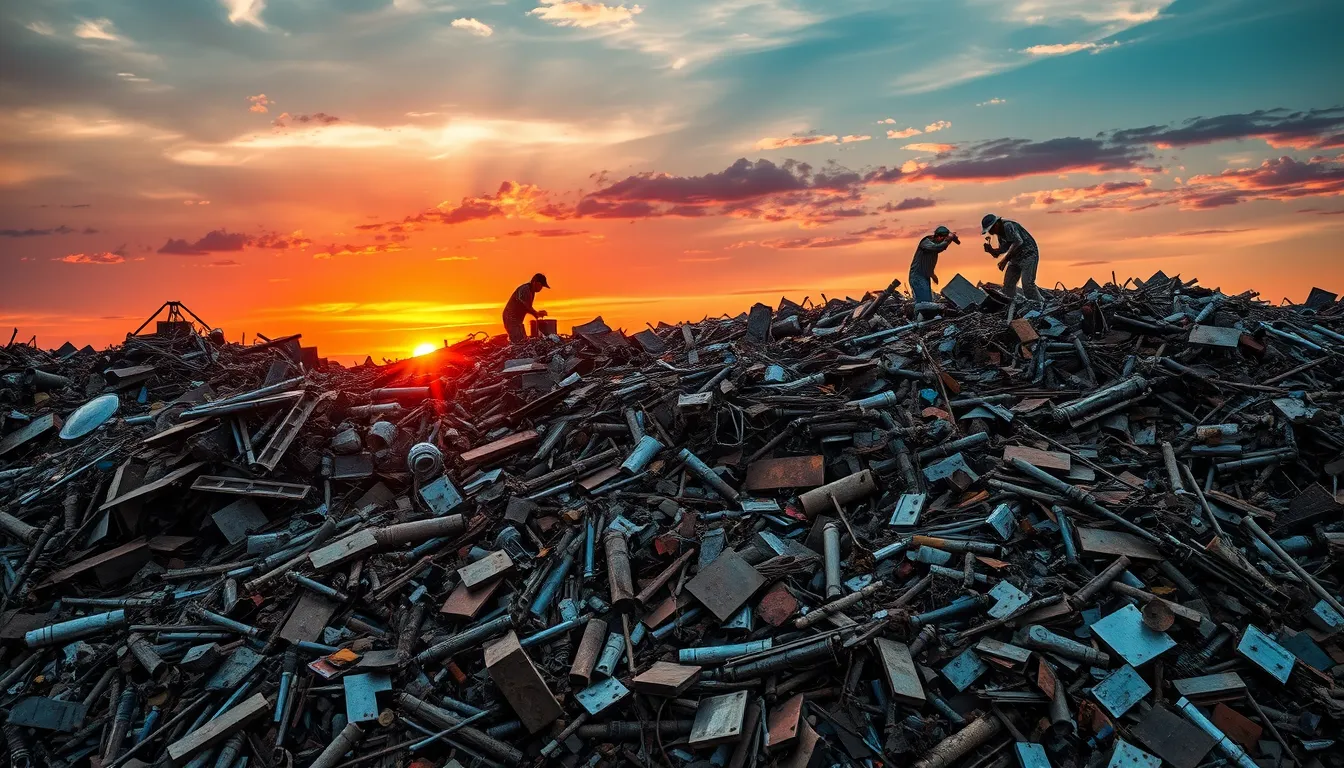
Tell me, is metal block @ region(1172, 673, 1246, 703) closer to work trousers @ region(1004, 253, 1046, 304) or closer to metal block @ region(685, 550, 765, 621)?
metal block @ region(685, 550, 765, 621)

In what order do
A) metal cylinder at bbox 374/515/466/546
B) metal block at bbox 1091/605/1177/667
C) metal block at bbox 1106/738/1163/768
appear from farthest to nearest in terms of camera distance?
1. metal cylinder at bbox 374/515/466/546
2. metal block at bbox 1091/605/1177/667
3. metal block at bbox 1106/738/1163/768

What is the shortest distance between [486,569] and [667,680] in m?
2.92

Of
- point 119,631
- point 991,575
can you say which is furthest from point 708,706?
point 119,631

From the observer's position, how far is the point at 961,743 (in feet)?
24.3

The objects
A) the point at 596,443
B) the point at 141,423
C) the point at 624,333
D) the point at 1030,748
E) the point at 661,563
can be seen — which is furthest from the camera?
the point at 624,333

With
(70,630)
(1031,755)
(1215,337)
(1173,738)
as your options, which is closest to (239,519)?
(70,630)

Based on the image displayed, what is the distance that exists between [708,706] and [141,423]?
42.0 ft

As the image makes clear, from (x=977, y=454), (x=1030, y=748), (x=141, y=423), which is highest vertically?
(x=141, y=423)

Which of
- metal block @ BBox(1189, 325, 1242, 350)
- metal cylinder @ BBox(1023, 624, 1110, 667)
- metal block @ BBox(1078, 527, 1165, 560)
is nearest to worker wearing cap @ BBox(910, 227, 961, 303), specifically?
metal block @ BBox(1189, 325, 1242, 350)

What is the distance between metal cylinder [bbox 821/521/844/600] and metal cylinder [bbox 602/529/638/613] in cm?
225

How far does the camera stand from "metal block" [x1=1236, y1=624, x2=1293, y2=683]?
7.85m

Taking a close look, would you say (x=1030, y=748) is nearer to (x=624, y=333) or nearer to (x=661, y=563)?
(x=661, y=563)

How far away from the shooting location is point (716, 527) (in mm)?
10109

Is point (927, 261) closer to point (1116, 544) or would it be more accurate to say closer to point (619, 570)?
point (1116, 544)
